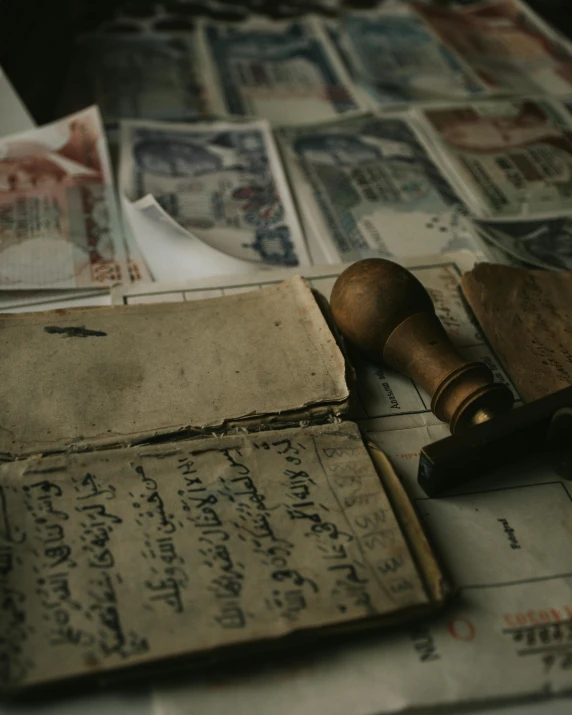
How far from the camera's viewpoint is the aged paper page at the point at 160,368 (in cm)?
68

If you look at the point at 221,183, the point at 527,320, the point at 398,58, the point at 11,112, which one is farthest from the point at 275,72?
the point at 527,320

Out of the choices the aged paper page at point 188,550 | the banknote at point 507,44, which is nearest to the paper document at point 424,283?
the aged paper page at point 188,550

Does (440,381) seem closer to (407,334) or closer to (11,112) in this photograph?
(407,334)

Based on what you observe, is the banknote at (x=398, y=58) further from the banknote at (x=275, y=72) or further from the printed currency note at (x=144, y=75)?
the printed currency note at (x=144, y=75)

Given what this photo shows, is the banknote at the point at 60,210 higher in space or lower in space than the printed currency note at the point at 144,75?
lower

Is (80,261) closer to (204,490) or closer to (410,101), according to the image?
(204,490)

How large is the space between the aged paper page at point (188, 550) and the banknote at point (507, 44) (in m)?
1.08

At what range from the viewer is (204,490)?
631 millimetres

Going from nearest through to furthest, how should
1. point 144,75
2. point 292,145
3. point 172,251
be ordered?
point 172,251, point 292,145, point 144,75

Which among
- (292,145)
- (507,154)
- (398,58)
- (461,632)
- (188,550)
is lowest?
(461,632)

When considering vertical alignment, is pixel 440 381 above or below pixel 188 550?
above

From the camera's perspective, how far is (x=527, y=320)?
2.83 feet

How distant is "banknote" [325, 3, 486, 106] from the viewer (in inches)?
56.7

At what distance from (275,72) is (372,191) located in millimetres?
480
